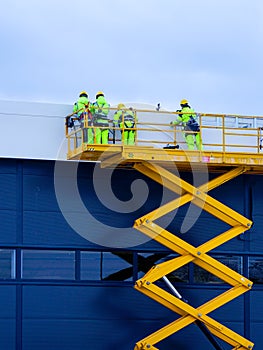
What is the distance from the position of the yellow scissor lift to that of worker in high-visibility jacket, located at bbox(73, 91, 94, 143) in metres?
0.40

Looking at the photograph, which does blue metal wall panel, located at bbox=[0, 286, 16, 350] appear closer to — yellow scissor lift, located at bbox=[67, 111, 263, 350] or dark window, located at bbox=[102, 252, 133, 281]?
dark window, located at bbox=[102, 252, 133, 281]

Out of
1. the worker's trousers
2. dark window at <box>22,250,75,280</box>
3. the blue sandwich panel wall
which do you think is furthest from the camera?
dark window at <box>22,250,75,280</box>

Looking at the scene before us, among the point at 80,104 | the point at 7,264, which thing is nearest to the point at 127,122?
the point at 80,104

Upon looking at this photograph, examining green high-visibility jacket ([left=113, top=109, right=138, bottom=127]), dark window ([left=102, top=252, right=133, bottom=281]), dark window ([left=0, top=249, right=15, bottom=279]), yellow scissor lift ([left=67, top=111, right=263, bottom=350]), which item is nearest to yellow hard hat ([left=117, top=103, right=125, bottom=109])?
green high-visibility jacket ([left=113, top=109, right=138, bottom=127])

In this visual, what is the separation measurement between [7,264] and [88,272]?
6.70 feet

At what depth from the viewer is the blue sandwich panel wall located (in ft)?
67.5

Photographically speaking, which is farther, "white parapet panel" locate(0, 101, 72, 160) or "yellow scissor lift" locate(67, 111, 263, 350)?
"white parapet panel" locate(0, 101, 72, 160)

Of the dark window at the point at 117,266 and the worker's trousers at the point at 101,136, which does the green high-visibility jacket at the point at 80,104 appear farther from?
the dark window at the point at 117,266

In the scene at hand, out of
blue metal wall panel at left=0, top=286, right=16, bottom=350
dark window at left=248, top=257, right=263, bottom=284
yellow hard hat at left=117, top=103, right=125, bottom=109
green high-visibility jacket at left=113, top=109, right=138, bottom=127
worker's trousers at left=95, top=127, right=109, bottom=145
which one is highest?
yellow hard hat at left=117, top=103, right=125, bottom=109

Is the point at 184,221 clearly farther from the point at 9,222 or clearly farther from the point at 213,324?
the point at 9,222

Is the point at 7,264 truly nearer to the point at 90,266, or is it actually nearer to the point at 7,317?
the point at 7,317

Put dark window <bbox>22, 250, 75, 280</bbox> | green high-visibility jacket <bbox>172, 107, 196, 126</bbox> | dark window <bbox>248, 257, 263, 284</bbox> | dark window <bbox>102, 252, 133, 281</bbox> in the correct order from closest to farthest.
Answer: dark window <bbox>22, 250, 75, 280</bbox> < dark window <bbox>102, 252, 133, 281</bbox> < green high-visibility jacket <bbox>172, 107, 196, 126</bbox> < dark window <bbox>248, 257, 263, 284</bbox>

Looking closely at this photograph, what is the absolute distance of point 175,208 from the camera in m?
20.5

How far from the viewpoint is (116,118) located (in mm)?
21000
